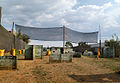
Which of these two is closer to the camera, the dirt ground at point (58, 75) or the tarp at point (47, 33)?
the dirt ground at point (58, 75)

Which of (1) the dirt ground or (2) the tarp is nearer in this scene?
(1) the dirt ground

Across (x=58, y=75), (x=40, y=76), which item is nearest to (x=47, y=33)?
(x=58, y=75)

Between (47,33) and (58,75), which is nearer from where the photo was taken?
(58,75)

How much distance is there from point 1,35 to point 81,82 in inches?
433

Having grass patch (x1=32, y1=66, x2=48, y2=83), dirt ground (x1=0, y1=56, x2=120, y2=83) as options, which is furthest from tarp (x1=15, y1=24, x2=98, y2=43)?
grass patch (x1=32, y1=66, x2=48, y2=83)

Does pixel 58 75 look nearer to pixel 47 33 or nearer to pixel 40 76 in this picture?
pixel 40 76

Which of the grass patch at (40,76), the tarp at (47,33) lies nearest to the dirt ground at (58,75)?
the grass patch at (40,76)

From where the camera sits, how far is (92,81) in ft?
18.0

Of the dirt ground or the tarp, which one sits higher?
the tarp

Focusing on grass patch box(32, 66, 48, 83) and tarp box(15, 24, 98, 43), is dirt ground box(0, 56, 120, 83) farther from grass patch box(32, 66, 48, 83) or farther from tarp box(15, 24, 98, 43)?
tarp box(15, 24, 98, 43)

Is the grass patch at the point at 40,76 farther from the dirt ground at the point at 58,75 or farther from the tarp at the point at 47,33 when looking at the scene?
the tarp at the point at 47,33

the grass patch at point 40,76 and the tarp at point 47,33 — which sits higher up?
the tarp at point 47,33

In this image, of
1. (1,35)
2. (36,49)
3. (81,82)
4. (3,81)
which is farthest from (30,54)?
(81,82)

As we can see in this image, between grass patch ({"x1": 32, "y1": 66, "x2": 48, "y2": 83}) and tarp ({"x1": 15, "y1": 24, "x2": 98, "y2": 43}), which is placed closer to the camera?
grass patch ({"x1": 32, "y1": 66, "x2": 48, "y2": 83})
